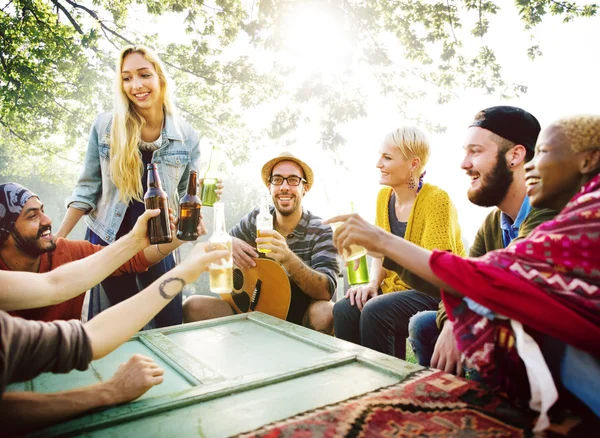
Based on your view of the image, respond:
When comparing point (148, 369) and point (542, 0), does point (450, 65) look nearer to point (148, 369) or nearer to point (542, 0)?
point (542, 0)

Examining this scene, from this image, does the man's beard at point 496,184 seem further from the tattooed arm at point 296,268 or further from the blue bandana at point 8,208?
the blue bandana at point 8,208

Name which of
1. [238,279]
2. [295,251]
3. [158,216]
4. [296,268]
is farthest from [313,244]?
[158,216]

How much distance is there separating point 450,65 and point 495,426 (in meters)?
8.71

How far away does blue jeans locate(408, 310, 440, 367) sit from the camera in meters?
2.48

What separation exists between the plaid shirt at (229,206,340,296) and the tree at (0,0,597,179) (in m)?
5.27

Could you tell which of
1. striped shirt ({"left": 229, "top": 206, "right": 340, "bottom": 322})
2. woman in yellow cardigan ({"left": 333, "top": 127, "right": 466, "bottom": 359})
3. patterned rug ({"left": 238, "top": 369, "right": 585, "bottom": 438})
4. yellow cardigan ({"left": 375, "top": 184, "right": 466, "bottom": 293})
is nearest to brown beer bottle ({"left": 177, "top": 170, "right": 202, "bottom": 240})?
striped shirt ({"left": 229, "top": 206, "right": 340, "bottom": 322})

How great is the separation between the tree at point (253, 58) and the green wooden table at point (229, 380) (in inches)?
273

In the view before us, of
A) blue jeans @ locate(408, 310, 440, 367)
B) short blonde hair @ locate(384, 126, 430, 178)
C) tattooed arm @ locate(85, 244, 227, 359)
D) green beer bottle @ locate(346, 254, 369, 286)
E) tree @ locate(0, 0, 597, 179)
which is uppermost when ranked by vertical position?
tree @ locate(0, 0, 597, 179)

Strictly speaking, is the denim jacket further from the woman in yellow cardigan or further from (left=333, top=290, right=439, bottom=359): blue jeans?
(left=333, top=290, right=439, bottom=359): blue jeans

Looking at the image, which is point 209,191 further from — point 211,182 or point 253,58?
point 253,58

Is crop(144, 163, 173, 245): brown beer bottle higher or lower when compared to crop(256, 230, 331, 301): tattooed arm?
higher

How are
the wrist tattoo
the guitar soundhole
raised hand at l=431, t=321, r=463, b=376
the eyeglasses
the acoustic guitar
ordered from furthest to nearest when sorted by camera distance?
the eyeglasses → the guitar soundhole → the acoustic guitar → raised hand at l=431, t=321, r=463, b=376 → the wrist tattoo

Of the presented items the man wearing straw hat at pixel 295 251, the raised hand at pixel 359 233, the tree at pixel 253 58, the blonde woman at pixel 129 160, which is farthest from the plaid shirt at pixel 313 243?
the tree at pixel 253 58

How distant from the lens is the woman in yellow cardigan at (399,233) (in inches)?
111
